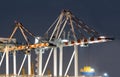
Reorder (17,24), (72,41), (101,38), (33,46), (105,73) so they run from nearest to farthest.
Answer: (101,38)
(72,41)
(33,46)
(17,24)
(105,73)

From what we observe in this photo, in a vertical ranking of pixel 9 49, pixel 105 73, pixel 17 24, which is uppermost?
pixel 17 24

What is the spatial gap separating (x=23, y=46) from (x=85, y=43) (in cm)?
1686

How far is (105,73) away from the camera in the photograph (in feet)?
284

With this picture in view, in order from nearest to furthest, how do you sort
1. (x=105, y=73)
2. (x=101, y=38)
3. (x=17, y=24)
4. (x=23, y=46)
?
Result: (x=101, y=38), (x=23, y=46), (x=17, y=24), (x=105, y=73)

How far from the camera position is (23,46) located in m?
72.0

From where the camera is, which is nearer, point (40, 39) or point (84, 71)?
point (40, 39)

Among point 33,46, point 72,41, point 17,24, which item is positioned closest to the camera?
point 72,41

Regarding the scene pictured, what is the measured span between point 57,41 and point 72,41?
3.14 m

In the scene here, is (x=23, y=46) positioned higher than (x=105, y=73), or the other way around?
(x=23, y=46)

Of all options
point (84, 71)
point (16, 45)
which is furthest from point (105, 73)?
point (16, 45)

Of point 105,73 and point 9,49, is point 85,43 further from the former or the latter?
point 105,73

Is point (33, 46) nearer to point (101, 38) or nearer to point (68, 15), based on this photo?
point (68, 15)

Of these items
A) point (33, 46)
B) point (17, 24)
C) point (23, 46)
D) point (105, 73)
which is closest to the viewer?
point (33, 46)

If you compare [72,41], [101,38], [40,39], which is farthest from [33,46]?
[101,38]
